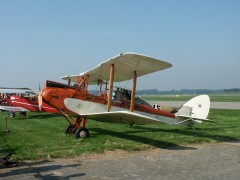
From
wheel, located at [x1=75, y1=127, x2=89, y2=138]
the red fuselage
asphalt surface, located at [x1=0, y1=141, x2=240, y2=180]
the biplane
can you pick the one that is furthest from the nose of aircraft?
the red fuselage

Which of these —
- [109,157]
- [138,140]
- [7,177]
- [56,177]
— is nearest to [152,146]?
[138,140]

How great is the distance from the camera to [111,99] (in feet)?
34.0

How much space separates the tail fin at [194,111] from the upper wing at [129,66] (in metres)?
2.69

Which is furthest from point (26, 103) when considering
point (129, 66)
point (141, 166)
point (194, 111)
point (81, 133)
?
point (141, 166)

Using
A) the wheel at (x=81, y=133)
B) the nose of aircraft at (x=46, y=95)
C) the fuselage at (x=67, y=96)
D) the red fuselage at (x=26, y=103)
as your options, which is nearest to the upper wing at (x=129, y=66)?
the fuselage at (x=67, y=96)

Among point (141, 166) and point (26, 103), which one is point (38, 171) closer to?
point (141, 166)

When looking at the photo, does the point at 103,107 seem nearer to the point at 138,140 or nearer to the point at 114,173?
the point at 138,140

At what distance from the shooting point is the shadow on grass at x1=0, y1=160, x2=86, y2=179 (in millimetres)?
5324

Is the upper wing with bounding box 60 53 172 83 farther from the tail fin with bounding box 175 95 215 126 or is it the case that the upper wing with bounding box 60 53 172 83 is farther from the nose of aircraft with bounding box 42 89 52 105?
the tail fin with bounding box 175 95 215 126

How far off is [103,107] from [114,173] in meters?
5.25

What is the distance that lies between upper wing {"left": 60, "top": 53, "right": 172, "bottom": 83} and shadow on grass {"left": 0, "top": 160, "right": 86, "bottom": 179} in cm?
387

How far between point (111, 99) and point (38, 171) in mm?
5025

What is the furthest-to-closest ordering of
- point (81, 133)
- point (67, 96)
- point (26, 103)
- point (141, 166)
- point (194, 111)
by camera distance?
point (26, 103) → point (194, 111) → point (67, 96) → point (81, 133) → point (141, 166)

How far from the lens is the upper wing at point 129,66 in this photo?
8690mm
